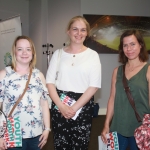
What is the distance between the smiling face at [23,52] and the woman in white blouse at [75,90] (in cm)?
29

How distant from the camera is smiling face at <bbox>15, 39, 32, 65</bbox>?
1.67 meters

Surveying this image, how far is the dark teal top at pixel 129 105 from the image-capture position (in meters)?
1.58

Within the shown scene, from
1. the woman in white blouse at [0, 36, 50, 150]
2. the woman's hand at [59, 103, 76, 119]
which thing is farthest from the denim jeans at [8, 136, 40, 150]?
the woman's hand at [59, 103, 76, 119]

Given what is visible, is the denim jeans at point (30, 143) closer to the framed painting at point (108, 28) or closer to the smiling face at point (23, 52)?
the smiling face at point (23, 52)

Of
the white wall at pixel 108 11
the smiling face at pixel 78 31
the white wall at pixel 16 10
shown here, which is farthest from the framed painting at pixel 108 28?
the smiling face at pixel 78 31

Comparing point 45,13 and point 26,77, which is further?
point 45,13

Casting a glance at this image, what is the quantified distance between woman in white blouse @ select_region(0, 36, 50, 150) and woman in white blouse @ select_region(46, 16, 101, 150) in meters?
0.14

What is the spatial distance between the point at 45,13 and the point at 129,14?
229 cm

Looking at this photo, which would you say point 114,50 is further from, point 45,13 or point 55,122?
point 55,122

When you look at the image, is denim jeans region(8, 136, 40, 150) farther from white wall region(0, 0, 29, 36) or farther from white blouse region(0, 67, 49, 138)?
white wall region(0, 0, 29, 36)

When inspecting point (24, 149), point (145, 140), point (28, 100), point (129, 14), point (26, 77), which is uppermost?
point (129, 14)

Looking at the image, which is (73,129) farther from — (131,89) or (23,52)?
(23,52)

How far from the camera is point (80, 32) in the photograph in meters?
1.83

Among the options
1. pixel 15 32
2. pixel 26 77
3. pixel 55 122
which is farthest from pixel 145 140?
pixel 15 32
